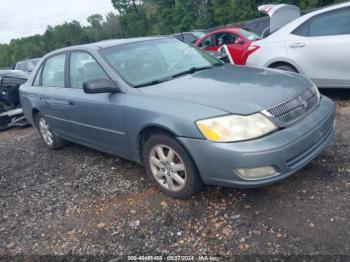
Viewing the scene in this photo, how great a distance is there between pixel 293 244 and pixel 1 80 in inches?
289

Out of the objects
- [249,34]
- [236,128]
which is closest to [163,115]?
[236,128]

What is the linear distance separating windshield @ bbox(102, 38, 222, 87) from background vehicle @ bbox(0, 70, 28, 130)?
14.5 ft

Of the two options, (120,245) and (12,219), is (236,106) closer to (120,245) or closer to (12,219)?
(120,245)

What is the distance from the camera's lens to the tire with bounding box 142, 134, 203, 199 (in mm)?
3150

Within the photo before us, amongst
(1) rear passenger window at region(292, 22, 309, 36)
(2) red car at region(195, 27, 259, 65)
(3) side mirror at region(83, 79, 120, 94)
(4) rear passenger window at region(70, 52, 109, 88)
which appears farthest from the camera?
(2) red car at region(195, 27, 259, 65)

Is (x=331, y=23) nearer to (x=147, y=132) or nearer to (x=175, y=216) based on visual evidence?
(x=147, y=132)

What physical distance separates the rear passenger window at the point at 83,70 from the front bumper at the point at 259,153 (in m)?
1.53

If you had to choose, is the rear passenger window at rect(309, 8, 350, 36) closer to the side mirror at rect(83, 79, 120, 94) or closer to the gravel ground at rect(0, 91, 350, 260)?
the gravel ground at rect(0, 91, 350, 260)

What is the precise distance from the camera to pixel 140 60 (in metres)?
4.00

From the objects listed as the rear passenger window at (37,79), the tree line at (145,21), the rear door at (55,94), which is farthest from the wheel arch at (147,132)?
the tree line at (145,21)

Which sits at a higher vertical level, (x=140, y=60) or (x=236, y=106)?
(x=140, y=60)

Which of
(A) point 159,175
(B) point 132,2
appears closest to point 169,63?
(A) point 159,175

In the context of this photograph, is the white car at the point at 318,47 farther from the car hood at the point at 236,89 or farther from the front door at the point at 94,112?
the front door at the point at 94,112

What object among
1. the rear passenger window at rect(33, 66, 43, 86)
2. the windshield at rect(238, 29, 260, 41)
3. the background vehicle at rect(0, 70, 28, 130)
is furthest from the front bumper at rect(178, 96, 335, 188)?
the windshield at rect(238, 29, 260, 41)
